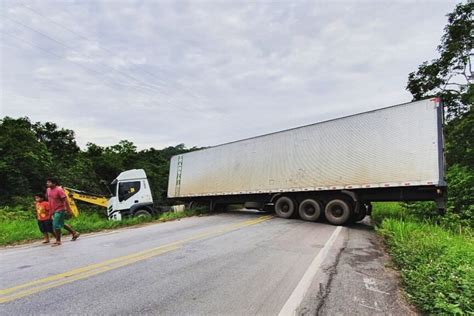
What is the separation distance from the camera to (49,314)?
3.10 m

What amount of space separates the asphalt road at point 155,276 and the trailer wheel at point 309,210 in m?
4.40

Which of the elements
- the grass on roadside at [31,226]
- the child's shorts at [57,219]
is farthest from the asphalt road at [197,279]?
the grass on roadside at [31,226]

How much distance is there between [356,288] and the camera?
3996 millimetres

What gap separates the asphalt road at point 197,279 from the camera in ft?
10.9

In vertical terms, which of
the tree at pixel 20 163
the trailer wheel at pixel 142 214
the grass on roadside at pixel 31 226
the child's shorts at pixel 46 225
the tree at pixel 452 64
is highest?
the tree at pixel 452 64

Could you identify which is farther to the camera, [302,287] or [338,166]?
[338,166]

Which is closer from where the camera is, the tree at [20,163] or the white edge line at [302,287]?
the white edge line at [302,287]

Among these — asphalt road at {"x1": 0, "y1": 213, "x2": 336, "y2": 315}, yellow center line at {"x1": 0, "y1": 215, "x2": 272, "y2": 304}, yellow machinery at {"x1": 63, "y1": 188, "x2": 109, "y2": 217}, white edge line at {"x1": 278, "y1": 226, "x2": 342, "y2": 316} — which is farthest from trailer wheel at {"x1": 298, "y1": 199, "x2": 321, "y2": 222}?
yellow machinery at {"x1": 63, "y1": 188, "x2": 109, "y2": 217}

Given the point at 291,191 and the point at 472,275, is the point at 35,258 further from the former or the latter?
the point at 291,191

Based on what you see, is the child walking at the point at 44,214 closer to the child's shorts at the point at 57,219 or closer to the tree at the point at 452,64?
the child's shorts at the point at 57,219

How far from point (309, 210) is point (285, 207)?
1.20 metres

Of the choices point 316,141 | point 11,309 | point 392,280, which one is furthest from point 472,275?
point 316,141

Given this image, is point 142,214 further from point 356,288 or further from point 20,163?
point 356,288

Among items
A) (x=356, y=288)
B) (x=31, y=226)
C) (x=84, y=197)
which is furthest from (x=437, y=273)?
(x=84, y=197)
